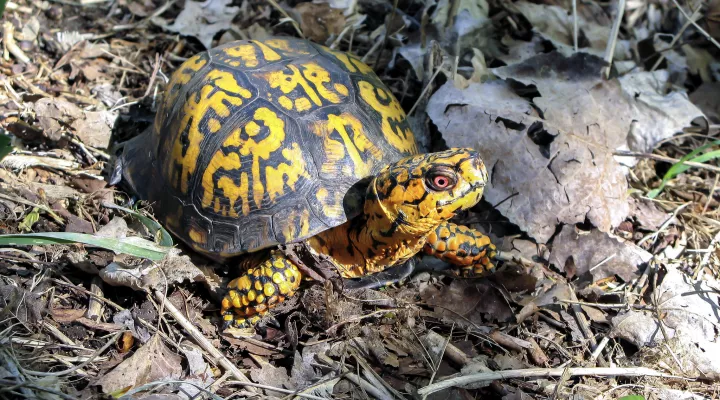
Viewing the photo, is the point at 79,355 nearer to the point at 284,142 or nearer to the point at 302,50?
the point at 284,142

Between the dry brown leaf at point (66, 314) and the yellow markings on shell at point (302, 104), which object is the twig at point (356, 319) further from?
the dry brown leaf at point (66, 314)

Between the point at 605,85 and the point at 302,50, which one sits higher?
the point at 302,50

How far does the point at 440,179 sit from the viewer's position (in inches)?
109

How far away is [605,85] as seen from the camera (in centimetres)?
410

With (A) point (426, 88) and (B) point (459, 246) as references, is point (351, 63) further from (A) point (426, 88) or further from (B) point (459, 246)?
(B) point (459, 246)

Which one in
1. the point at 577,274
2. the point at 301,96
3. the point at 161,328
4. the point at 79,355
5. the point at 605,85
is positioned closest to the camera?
the point at 79,355

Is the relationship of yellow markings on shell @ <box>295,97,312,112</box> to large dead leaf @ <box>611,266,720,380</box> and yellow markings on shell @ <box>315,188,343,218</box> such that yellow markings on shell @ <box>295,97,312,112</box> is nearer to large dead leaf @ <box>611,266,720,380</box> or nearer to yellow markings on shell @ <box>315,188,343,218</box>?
yellow markings on shell @ <box>315,188,343,218</box>

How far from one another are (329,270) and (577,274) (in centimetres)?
154

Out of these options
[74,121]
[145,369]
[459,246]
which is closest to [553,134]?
[459,246]

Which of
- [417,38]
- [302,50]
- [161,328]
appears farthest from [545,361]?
[417,38]

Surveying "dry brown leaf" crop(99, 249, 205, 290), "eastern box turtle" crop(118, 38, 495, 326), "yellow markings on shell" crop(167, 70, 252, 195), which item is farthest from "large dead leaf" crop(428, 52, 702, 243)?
"dry brown leaf" crop(99, 249, 205, 290)

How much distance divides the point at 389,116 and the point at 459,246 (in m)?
0.88

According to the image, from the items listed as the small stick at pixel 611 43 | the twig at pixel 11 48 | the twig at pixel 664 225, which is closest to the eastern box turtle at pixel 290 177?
the twig at pixel 664 225

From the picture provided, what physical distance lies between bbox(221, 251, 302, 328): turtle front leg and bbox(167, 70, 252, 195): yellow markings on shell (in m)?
0.68
